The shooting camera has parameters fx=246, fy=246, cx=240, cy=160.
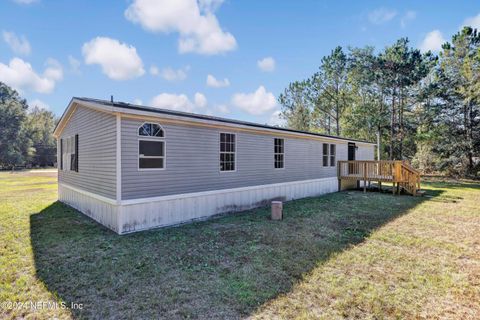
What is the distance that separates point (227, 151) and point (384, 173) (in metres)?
8.65

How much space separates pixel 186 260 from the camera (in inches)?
167

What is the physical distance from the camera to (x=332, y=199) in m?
10.5

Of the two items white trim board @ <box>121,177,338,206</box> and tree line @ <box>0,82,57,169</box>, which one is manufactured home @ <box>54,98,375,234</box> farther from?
tree line @ <box>0,82,57,169</box>

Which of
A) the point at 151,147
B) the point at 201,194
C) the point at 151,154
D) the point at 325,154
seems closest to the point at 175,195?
the point at 201,194

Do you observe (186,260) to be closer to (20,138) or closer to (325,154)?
(325,154)

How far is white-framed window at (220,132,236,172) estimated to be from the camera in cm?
781

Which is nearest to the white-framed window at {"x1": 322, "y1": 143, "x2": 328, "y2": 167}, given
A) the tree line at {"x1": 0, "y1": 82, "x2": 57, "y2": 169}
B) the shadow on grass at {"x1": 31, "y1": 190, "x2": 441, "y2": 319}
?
the shadow on grass at {"x1": 31, "y1": 190, "x2": 441, "y2": 319}

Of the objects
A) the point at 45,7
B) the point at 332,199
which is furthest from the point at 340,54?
the point at 45,7

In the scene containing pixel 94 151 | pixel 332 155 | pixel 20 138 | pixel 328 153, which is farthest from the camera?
pixel 20 138

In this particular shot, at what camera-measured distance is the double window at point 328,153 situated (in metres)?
12.6

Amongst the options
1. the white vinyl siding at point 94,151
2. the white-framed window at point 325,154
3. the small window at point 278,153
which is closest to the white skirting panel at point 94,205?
the white vinyl siding at point 94,151

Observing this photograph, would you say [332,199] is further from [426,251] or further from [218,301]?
[218,301]

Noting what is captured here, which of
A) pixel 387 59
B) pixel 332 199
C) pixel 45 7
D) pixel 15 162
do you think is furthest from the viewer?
pixel 15 162

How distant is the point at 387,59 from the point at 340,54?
429cm
